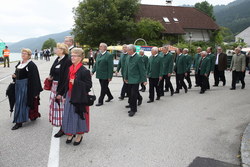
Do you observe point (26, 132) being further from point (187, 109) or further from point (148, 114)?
point (187, 109)

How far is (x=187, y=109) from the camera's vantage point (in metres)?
7.63

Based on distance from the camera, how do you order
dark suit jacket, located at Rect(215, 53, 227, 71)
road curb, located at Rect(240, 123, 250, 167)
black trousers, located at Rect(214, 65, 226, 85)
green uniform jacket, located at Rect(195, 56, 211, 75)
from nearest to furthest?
road curb, located at Rect(240, 123, 250, 167)
green uniform jacket, located at Rect(195, 56, 211, 75)
dark suit jacket, located at Rect(215, 53, 227, 71)
black trousers, located at Rect(214, 65, 226, 85)

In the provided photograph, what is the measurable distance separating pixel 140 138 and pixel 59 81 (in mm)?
1934

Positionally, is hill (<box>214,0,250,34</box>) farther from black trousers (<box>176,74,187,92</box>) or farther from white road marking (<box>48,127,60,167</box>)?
white road marking (<box>48,127,60,167</box>)

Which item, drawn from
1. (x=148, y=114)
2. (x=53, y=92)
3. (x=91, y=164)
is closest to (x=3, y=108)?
(x=53, y=92)

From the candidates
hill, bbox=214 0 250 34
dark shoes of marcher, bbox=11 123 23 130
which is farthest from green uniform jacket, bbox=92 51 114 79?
hill, bbox=214 0 250 34

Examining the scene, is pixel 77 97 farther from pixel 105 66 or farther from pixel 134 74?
pixel 105 66

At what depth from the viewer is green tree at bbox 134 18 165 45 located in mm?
34875

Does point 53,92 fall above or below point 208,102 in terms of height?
above

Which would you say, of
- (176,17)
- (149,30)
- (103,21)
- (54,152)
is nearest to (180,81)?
(54,152)

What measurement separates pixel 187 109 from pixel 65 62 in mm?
4306

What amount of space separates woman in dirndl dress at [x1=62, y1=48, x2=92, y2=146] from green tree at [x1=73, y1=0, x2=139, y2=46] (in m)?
28.9

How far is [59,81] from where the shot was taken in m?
4.76

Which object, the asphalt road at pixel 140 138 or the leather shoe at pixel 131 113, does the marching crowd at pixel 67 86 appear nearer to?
the leather shoe at pixel 131 113
